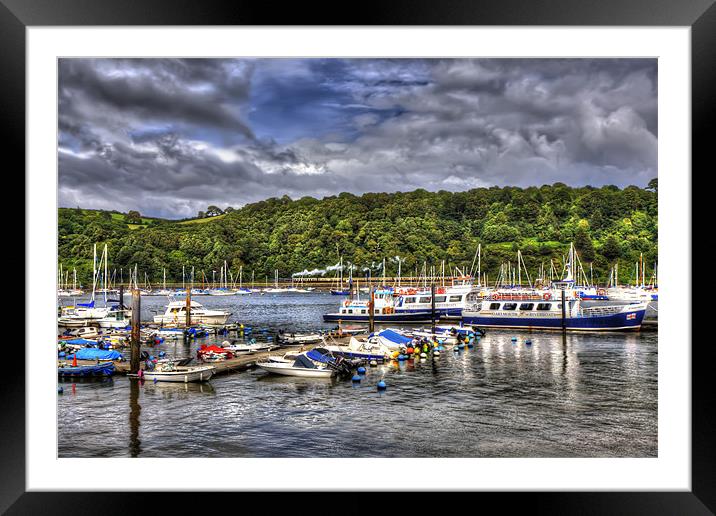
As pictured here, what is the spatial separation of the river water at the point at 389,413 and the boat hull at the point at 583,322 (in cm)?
549

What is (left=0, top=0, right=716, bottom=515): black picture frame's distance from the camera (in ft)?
8.31

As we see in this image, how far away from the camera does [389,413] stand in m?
7.87

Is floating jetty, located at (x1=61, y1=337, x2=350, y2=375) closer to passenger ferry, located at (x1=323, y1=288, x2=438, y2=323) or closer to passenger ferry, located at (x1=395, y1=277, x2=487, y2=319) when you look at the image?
passenger ferry, located at (x1=323, y1=288, x2=438, y2=323)

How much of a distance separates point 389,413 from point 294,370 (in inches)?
122

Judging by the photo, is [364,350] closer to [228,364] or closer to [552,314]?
[228,364]

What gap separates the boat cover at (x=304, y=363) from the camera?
1038cm

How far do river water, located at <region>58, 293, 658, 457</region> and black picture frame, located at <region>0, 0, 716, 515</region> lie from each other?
3.58 metres

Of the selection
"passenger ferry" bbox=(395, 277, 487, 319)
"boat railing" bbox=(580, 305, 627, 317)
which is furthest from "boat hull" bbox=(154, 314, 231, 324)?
"boat railing" bbox=(580, 305, 627, 317)

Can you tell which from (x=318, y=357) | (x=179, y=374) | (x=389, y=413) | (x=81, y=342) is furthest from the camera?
(x=81, y=342)

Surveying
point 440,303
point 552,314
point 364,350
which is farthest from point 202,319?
point 552,314
